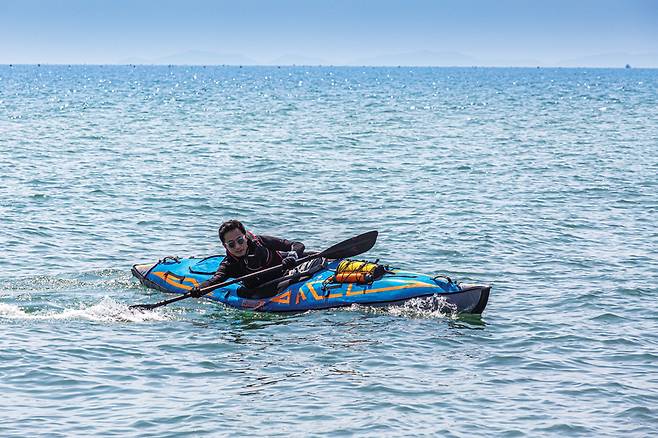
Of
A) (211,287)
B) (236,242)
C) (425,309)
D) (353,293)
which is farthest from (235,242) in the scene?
(425,309)

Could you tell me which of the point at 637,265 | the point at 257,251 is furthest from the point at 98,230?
the point at 637,265

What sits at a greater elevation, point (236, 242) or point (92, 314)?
point (236, 242)

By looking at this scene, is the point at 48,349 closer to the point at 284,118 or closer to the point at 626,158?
the point at 626,158

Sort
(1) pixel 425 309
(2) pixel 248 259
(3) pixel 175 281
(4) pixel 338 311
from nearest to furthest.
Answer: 1. (1) pixel 425 309
2. (4) pixel 338 311
3. (2) pixel 248 259
4. (3) pixel 175 281

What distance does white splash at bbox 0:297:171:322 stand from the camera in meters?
13.5

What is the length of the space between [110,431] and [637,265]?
10.7 m

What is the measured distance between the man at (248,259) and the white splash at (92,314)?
856mm

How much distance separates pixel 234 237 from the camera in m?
14.0

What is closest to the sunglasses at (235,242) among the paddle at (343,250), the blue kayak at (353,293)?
the paddle at (343,250)

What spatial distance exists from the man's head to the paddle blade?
124 centimetres

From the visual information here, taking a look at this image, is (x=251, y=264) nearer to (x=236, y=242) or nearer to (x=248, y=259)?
(x=248, y=259)

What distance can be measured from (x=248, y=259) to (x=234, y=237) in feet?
1.77

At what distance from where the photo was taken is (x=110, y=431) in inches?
365

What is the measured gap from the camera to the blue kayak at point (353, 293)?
532 inches
